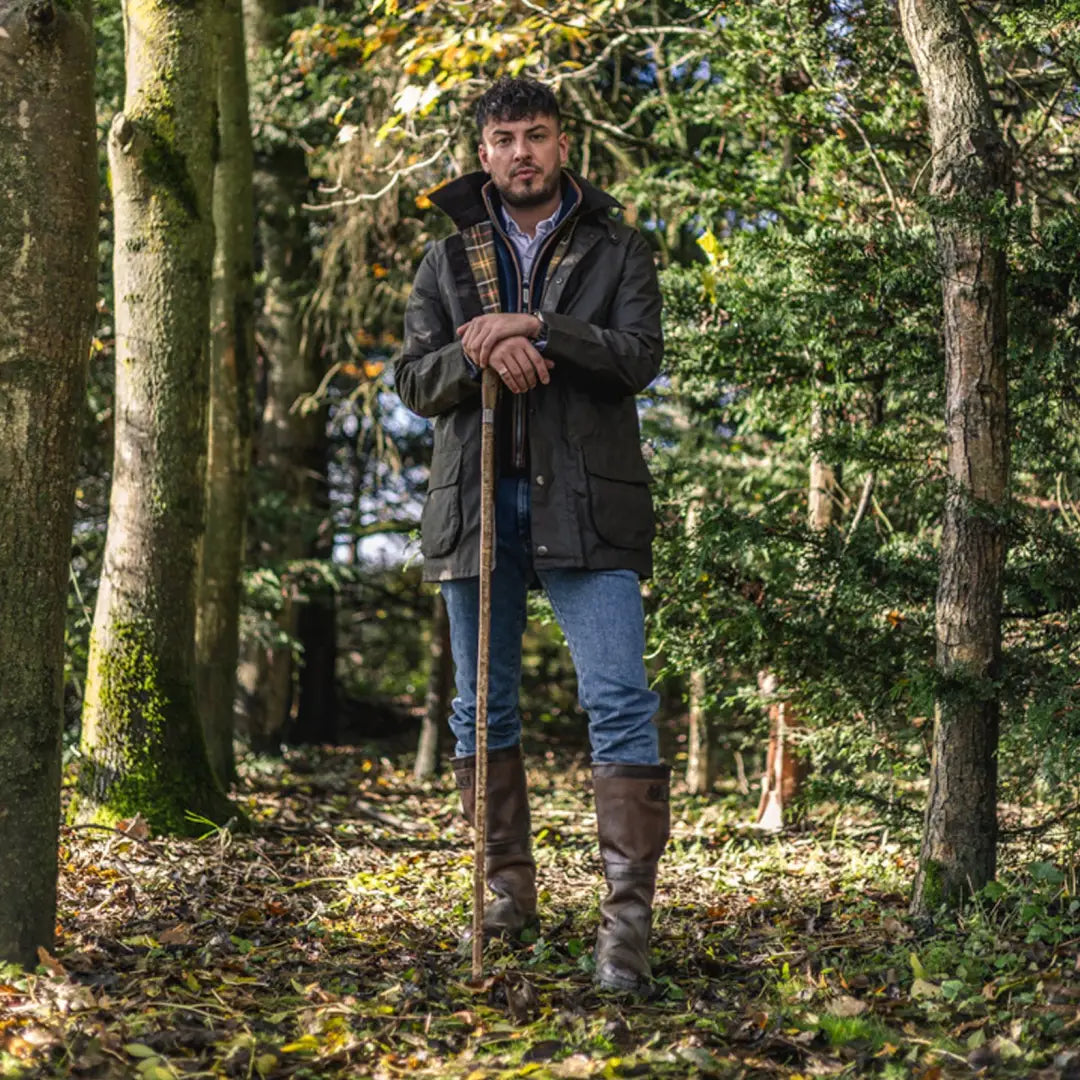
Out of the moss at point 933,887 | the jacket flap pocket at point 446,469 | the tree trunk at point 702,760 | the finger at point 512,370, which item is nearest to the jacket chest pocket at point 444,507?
the jacket flap pocket at point 446,469

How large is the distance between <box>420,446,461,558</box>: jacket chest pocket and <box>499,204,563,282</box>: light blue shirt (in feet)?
1.99

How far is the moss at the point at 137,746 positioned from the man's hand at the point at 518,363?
2520 millimetres

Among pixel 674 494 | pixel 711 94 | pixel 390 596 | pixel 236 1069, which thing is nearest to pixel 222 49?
pixel 711 94

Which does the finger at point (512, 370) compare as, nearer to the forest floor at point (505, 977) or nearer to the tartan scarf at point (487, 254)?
the tartan scarf at point (487, 254)

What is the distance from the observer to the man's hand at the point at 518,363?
11.6 ft

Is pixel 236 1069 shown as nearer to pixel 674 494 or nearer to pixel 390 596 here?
pixel 674 494

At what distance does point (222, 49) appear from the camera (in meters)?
7.03

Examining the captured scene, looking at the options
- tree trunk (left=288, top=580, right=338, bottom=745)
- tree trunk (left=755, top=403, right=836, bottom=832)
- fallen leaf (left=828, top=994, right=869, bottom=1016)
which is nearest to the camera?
fallen leaf (left=828, top=994, right=869, bottom=1016)

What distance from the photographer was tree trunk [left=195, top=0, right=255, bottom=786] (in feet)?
24.2

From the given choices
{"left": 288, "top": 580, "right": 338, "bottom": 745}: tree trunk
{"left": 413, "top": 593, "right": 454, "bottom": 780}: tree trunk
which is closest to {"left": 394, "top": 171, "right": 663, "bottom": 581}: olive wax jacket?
{"left": 413, "top": 593, "right": 454, "bottom": 780}: tree trunk

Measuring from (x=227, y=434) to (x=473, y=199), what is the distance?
13.0 ft

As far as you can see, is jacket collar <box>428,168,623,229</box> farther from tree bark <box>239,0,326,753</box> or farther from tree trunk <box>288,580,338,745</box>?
tree trunk <box>288,580,338,745</box>

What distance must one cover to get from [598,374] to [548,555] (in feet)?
1.75

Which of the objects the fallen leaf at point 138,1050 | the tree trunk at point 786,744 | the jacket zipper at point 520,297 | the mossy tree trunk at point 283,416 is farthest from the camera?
the mossy tree trunk at point 283,416
